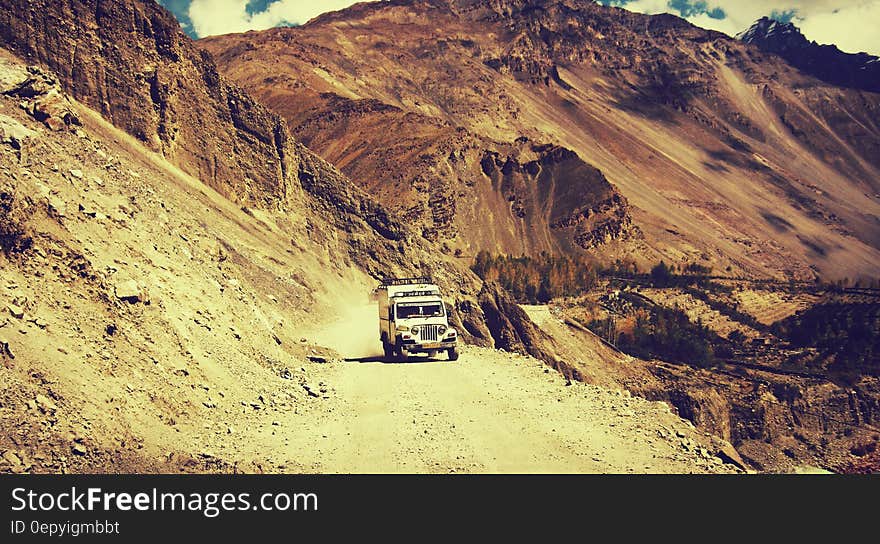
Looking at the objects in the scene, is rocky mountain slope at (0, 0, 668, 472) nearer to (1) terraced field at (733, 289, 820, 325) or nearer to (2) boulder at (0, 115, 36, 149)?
(2) boulder at (0, 115, 36, 149)

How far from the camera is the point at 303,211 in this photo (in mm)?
50719

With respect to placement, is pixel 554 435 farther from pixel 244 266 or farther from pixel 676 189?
pixel 676 189

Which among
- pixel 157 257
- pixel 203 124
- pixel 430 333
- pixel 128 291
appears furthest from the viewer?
pixel 203 124

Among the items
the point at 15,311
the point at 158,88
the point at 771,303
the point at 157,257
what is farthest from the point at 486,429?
the point at 771,303

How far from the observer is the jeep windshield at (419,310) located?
28.0 m

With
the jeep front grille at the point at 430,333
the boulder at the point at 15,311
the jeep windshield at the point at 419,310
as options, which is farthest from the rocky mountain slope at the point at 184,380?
the jeep windshield at the point at 419,310

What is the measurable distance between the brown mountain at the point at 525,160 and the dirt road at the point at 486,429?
6444cm

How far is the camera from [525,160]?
110812 mm

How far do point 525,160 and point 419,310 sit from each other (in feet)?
280

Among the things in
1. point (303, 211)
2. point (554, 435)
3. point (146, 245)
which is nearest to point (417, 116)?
point (303, 211)

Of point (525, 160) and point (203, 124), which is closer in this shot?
point (203, 124)

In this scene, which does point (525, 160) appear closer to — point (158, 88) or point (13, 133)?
point (158, 88)

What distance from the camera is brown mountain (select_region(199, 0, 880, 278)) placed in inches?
3851

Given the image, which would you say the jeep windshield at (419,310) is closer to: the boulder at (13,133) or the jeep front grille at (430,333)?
the jeep front grille at (430,333)
